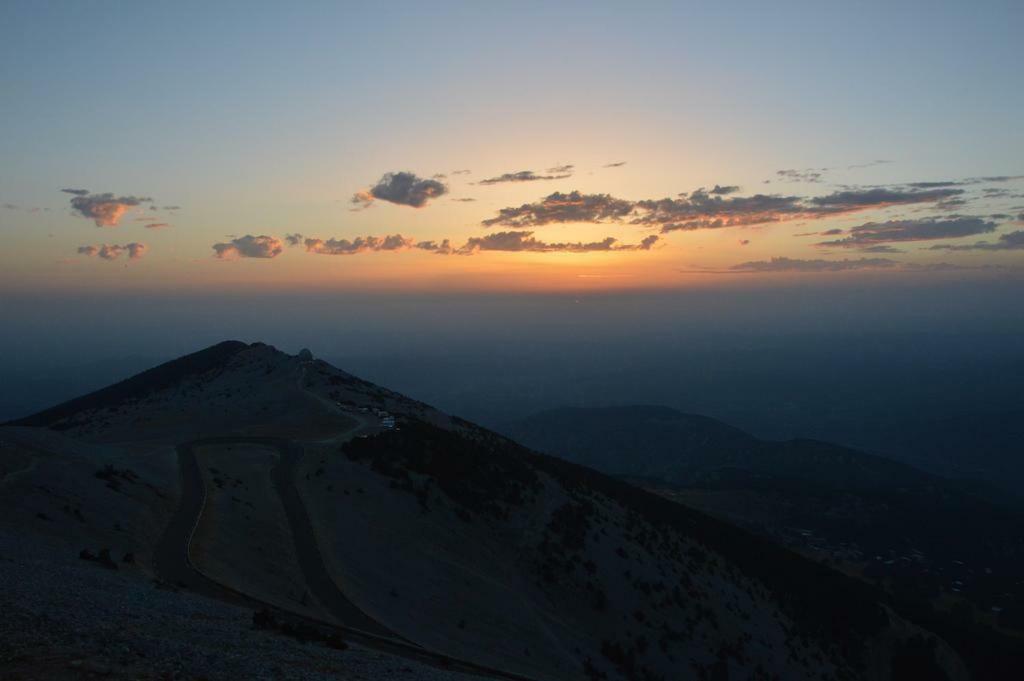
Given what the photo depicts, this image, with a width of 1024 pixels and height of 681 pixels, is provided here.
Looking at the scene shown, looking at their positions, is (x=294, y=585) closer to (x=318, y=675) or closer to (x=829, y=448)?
(x=318, y=675)

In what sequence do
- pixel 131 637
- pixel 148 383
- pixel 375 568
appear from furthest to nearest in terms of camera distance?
pixel 148 383 → pixel 375 568 → pixel 131 637

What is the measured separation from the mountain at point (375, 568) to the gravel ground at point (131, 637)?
0.07 m

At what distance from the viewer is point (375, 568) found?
2667cm

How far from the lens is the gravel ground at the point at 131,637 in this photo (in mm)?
10914

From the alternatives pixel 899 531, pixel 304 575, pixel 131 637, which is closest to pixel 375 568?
pixel 304 575

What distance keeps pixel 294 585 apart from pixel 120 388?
8082 centimetres

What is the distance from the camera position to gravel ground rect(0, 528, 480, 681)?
430 inches

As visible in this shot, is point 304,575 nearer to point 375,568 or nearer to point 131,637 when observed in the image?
point 375,568

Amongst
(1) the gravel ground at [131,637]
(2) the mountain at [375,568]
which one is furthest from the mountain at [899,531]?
(1) the gravel ground at [131,637]

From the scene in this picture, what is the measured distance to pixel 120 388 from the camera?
87438 millimetres

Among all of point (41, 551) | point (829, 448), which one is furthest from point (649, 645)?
point (829, 448)

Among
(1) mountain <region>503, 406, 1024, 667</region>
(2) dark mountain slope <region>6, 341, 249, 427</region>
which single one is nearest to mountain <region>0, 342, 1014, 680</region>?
(2) dark mountain slope <region>6, 341, 249, 427</region>

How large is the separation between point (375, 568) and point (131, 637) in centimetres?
1502

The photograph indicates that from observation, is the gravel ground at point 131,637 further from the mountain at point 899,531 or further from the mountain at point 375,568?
the mountain at point 899,531
